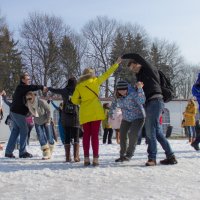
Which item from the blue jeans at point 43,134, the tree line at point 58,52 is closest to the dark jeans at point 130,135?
the blue jeans at point 43,134

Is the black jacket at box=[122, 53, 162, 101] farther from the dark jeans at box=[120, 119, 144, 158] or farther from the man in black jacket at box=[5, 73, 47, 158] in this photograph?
the man in black jacket at box=[5, 73, 47, 158]

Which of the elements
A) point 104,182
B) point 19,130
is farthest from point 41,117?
point 104,182

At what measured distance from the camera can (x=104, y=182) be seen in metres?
5.50

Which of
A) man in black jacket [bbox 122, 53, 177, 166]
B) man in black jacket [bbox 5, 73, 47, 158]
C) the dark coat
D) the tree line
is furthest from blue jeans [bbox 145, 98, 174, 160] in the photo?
the tree line

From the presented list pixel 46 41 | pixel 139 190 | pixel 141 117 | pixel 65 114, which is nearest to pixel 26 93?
pixel 65 114

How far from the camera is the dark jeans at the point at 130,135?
7461 millimetres

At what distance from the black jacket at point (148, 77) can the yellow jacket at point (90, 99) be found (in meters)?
0.45

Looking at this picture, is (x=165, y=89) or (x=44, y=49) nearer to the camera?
(x=165, y=89)

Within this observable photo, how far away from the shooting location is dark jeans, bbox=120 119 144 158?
7.46m

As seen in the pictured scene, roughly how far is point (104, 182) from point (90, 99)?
2.11 m

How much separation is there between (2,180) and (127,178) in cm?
187

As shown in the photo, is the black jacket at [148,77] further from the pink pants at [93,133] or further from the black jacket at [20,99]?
the black jacket at [20,99]

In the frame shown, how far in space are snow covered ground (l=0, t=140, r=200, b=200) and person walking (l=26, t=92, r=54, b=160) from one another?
2.05 m

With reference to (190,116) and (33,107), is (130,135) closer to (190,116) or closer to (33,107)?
(33,107)
